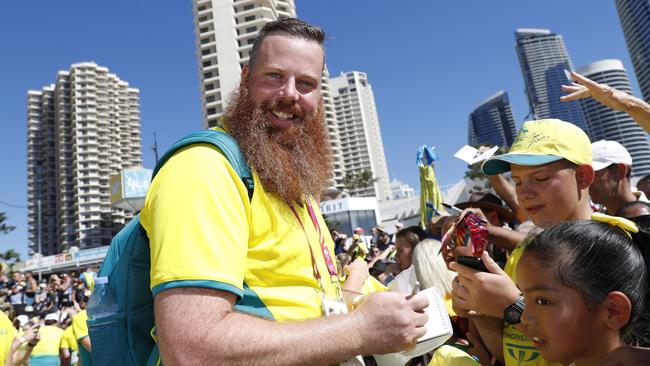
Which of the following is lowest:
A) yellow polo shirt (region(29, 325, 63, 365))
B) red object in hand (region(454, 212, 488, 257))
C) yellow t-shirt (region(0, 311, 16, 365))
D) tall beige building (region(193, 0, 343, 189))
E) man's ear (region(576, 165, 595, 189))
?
yellow polo shirt (region(29, 325, 63, 365))

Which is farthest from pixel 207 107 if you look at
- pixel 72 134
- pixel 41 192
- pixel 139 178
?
pixel 41 192

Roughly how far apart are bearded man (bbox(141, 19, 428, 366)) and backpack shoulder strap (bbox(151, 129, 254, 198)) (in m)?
0.03

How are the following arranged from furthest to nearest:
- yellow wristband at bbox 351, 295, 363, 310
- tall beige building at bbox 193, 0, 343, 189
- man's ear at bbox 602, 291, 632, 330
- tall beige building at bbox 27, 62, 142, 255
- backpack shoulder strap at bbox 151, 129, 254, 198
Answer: tall beige building at bbox 27, 62, 142, 255
tall beige building at bbox 193, 0, 343, 189
yellow wristband at bbox 351, 295, 363, 310
man's ear at bbox 602, 291, 632, 330
backpack shoulder strap at bbox 151, 129, 254, 198

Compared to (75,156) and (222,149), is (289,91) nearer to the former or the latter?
(222,149)

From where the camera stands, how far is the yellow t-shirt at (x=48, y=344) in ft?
24.7

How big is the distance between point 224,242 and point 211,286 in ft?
0.44

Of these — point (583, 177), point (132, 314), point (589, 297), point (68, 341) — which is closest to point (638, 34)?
point (68, 341)

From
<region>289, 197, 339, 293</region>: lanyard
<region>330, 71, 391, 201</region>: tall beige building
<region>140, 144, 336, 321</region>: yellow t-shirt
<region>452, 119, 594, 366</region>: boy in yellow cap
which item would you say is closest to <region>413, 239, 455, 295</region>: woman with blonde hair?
<region>452, 119, 594, 366</region>: boy in yellow cap

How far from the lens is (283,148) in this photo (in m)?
1.98

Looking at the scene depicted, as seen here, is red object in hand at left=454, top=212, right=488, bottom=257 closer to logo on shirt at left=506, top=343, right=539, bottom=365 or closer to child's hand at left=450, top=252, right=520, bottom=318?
child's hand at left=450, top=252, right=520, bottom=318

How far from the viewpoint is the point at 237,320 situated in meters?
1.26

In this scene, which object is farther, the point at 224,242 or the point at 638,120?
the point at 638,120

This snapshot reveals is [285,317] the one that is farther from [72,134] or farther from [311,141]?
[72,134]

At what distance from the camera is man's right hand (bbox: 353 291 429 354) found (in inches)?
53.9
